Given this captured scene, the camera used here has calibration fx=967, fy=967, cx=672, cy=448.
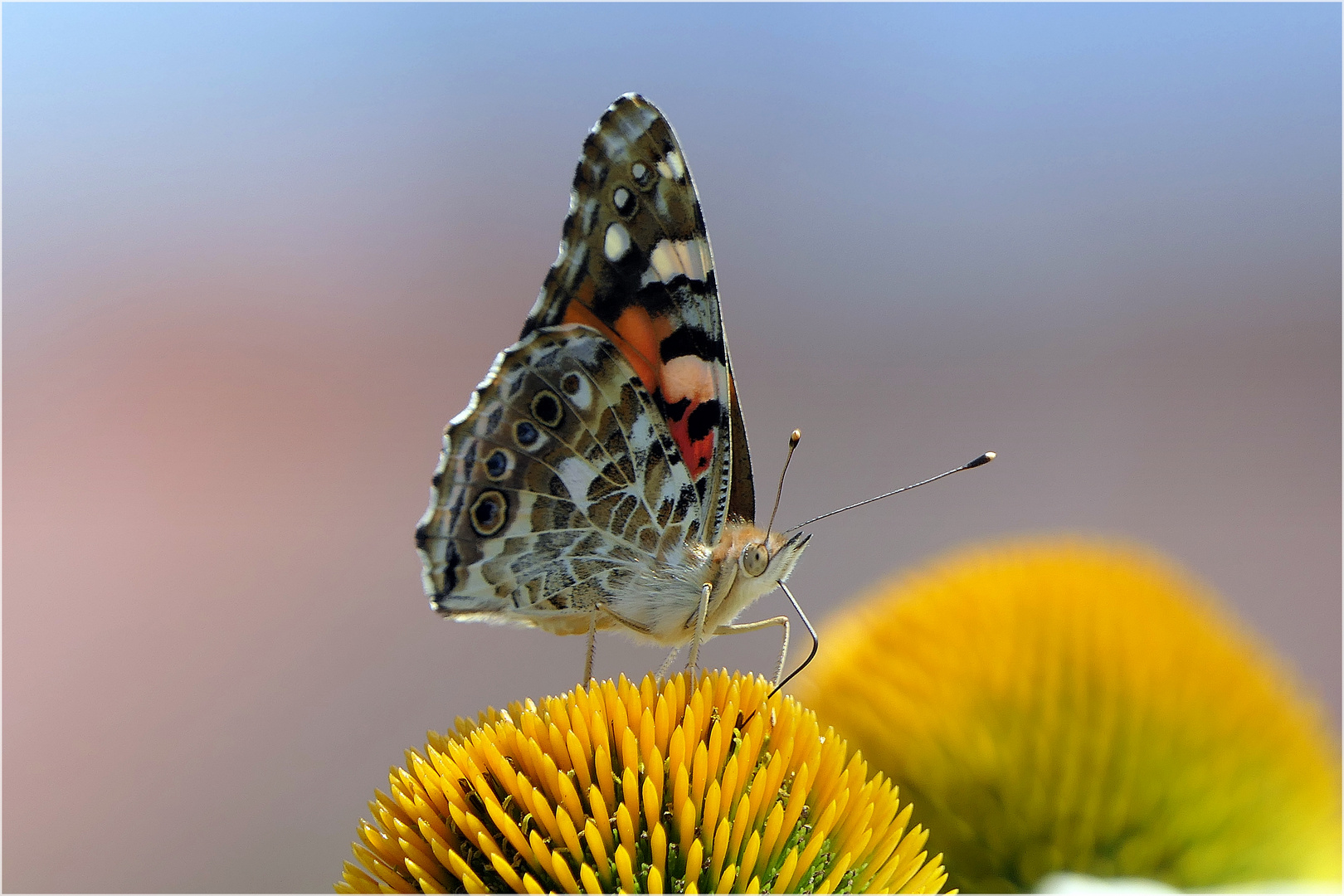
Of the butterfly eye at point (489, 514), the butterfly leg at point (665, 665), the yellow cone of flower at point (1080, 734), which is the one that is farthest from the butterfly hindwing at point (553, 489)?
the yellow cone of flower at point (1080, 734)

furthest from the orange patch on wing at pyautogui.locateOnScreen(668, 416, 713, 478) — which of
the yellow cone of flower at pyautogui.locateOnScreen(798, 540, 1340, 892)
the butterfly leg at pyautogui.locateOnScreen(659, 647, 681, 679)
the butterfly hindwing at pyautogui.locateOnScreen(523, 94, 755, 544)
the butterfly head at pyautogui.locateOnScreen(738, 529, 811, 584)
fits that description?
the yellow cone of flower at pyautogui.locateOnScreen(798, 540, 1340, 892)

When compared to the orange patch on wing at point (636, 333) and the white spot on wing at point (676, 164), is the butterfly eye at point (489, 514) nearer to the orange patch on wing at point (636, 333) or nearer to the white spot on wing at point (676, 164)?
the orange patch on wing at point (636, 333)

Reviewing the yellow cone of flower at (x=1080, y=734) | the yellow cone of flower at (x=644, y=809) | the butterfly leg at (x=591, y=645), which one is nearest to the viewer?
the yellow cone of flower at (x=644, y=809)

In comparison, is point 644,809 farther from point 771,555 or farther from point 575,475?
point 575,475

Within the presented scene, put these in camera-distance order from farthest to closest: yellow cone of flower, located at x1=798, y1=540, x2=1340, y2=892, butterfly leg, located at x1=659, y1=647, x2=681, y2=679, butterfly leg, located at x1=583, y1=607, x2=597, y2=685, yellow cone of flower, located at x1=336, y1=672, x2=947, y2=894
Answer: yellow cone of flower, located at x1=798, y1=540, x2=1340, y2=892 < butterfly leg, located at x1=583, y1=607, x2=597, y2=685 < butterfly leg, located at x1=659, y1=647, x2=681, y2=679 < yellow cone of flower, located at x1=336, y1=672, x2=947, y2=894

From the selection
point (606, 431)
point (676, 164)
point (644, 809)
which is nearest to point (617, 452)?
point (606, 431)

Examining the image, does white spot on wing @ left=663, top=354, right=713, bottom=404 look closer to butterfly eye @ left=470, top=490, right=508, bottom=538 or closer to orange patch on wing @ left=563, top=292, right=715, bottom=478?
orange patch on wing @ left=563, top=292, right=715, bottom=478

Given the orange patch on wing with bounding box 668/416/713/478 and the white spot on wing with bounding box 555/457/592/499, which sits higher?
the orange patch on wing with bounding box 668/416/713/478
